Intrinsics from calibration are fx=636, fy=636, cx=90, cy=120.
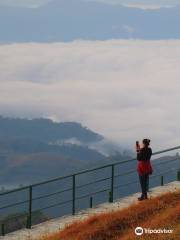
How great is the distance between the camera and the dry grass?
13.5 m

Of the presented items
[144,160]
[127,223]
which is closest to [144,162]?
[144,160]

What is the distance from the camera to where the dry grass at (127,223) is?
13500 mm

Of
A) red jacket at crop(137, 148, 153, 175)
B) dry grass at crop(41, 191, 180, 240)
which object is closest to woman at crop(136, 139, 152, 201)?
red jacket at crop(137, 148, 153, 175)

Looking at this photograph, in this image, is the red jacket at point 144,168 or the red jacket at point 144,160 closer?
the red jacket at point 144,160

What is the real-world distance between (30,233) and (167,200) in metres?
3.75

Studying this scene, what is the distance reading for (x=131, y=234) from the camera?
1315 cm

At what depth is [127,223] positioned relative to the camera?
1460 cm

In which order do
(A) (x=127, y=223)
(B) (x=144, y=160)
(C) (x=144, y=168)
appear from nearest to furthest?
1. (A) (x=127, y=223)
2. (B) (x=144, y=160)
3. (C) (x=144, y=168)

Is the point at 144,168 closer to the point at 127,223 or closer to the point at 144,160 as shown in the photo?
the point at 144,160

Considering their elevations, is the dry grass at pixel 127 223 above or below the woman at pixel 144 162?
below

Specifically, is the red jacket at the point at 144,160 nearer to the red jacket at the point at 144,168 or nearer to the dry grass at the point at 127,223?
the red jacket at the point at 144,168

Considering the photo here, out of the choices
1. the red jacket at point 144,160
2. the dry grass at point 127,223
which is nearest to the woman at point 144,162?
the red jacket at point 144,160

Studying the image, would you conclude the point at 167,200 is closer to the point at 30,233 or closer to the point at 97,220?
the point at 97,220

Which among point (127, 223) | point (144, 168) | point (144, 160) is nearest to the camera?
point (127, 223)
